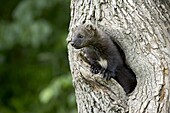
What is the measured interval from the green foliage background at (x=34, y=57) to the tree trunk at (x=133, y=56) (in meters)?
2.37

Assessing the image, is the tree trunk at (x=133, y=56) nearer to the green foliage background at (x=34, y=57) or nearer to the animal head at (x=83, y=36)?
the animal head at (x=83, y=36)

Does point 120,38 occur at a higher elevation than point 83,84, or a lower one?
higher

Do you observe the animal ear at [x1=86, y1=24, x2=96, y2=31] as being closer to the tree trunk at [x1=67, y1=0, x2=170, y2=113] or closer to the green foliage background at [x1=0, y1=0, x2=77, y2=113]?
the tree trunk at [x1=67, y1=0, x2=170, y2=113]

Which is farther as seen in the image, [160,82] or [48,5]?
[48,5]

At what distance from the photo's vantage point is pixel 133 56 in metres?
4.04

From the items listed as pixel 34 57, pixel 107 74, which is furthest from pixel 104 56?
pixel 34 57

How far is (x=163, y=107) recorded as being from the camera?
3930mm

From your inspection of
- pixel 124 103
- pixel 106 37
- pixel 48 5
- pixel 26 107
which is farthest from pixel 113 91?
pixel 26 107

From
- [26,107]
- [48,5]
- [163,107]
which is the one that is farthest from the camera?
[26,107]

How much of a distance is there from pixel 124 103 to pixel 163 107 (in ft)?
0.85

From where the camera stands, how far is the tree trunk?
3.95 metres

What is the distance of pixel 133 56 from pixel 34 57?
14.9 feet

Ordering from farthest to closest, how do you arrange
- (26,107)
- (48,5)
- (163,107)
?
(26,107) → (48,5) → (163,107)

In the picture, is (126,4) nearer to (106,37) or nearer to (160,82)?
(106,37)
